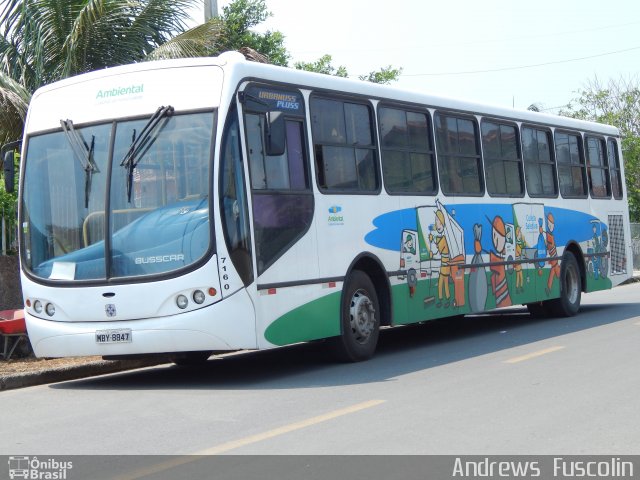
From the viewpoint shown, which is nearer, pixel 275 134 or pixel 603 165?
pixel 275 134

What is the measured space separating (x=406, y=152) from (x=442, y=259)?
153 centimetres

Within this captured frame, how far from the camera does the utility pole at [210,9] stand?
18045 millimetres

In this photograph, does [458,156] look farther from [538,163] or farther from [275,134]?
[275,134]

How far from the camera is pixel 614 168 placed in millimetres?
20094

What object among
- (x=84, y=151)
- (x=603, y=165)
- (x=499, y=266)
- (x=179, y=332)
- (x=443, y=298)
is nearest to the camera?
(x=179, y=332)

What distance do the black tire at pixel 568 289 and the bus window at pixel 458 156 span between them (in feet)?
10.7

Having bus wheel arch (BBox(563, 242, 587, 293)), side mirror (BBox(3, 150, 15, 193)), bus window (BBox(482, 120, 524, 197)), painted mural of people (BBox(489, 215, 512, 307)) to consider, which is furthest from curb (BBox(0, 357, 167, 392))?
bus wheel arch (BBox(563, 242, 587, 293))

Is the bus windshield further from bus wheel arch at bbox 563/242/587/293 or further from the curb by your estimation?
bus wheel arch at bbox 563/242/587/293

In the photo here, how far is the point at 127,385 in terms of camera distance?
11008mm

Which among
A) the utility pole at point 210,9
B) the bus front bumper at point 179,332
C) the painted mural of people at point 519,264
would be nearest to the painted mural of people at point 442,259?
the painted mural of people at point 519,264

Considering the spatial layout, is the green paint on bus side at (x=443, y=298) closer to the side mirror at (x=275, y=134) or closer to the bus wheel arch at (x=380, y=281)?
the bus wheel arch at (x=380, y=281)

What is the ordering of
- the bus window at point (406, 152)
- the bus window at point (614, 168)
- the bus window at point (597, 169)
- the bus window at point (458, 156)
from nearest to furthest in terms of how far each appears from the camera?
1. the bus window at point (406, 152)
2. the bus window at point (458, 156)
3. the bus window at point (597, 169)
4. the bus window at point (614, 168)

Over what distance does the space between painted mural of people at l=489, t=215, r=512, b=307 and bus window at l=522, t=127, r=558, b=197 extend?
1.47 meters

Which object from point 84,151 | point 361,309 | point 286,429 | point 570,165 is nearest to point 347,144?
point 361,309
